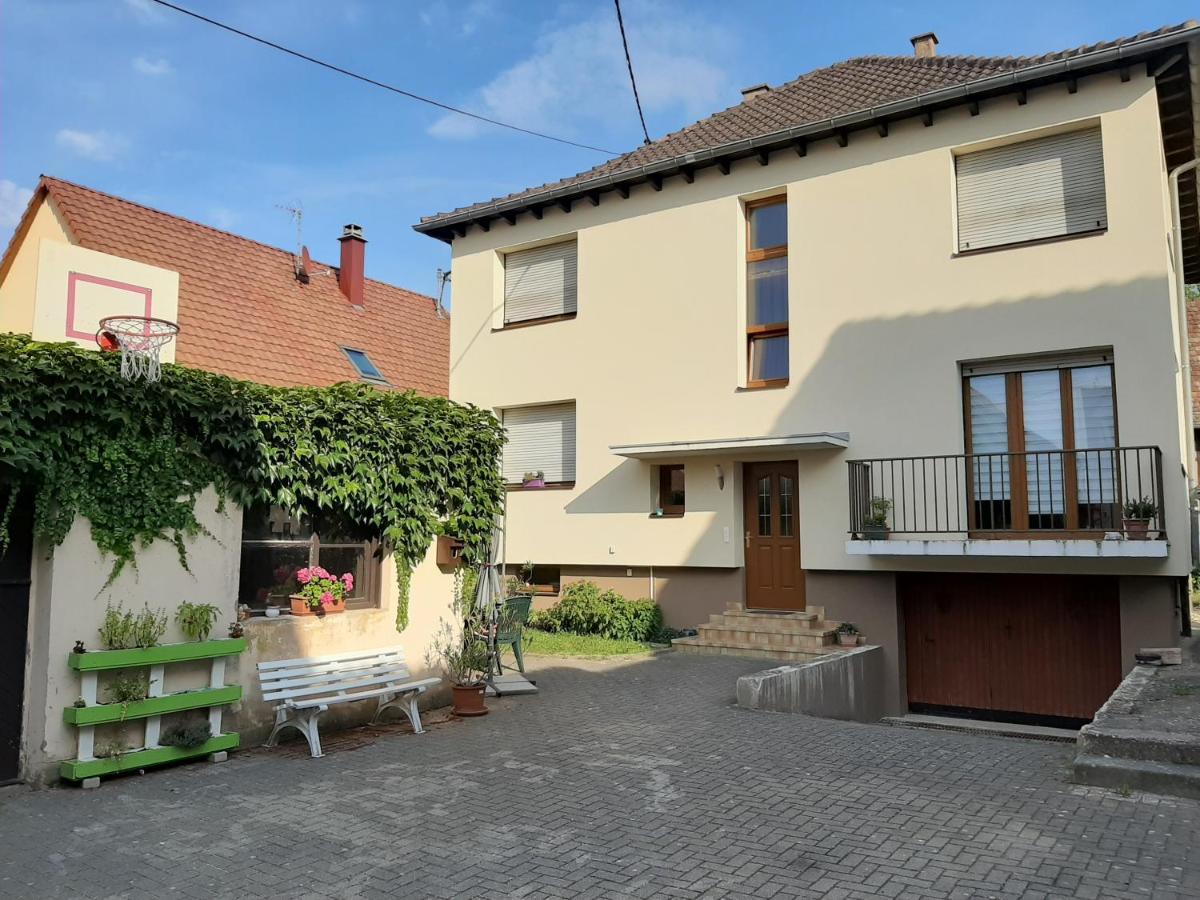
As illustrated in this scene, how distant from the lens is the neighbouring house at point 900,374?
35.4 feet

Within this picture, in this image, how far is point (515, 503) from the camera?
617 inches

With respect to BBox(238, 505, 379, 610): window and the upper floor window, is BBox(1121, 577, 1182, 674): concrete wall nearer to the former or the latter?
the upper floor window

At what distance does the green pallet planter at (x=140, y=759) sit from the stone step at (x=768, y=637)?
7.48m

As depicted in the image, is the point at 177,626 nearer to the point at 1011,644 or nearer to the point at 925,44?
the point at 1011,644

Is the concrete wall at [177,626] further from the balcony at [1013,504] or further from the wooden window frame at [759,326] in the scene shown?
the wooden window frame at [759,326]

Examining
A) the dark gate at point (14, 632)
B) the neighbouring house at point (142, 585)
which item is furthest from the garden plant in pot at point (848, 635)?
the dark gate at point (14, 632)

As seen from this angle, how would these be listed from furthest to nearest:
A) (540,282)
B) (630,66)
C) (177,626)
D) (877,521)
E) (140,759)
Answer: (540,282)
(877,521)
(630,66)
(177,626)
(140,759)

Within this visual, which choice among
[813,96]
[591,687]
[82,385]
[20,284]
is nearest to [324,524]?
[82,385]

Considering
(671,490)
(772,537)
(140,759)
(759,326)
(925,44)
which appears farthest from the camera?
(925,44)

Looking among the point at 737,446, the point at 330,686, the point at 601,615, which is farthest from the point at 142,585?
the point at 601,615

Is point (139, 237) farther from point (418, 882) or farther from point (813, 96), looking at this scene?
point (418, 882)

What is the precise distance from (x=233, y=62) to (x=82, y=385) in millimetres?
5161

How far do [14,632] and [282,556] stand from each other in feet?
6.73

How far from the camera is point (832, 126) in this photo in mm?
12602
